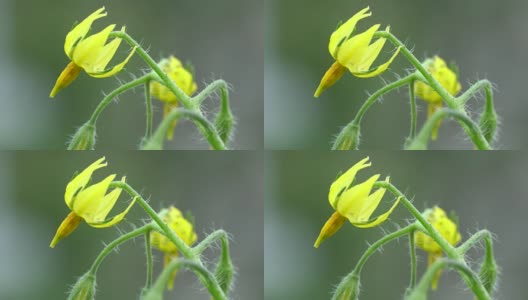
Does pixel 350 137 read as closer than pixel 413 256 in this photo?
Result: No

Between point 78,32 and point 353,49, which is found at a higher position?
point 78,32

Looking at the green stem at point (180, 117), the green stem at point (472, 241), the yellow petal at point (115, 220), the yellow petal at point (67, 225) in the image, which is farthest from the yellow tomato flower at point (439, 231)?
the yellow petal at point (67, 225)

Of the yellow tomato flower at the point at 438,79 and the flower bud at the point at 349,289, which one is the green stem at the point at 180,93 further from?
the yellow tomato flower at the point at 438,79

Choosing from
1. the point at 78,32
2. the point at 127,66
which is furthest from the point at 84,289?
the point at 127,66

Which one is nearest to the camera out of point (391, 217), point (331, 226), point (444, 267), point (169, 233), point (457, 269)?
point (444, 267)

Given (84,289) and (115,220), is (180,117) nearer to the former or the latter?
(115,220)

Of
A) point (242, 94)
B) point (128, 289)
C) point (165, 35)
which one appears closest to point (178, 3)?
point (165, 35)

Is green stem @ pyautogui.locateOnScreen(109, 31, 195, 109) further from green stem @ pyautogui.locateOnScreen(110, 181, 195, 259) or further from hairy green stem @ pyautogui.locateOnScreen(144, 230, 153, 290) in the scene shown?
hairy green stem @ pyautogui.locateOnScreen(144, 230, 153, 290)

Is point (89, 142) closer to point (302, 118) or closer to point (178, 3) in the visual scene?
point (302, 118)
